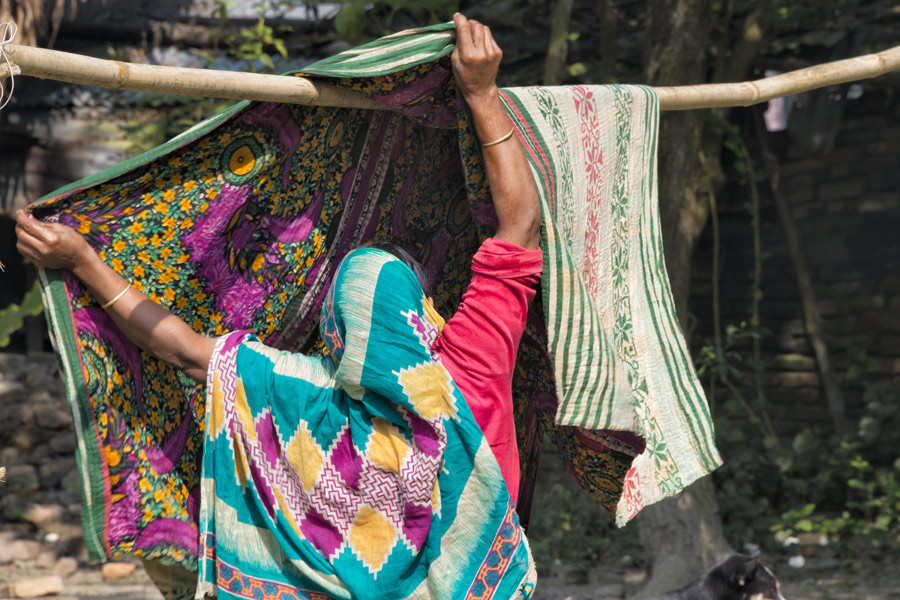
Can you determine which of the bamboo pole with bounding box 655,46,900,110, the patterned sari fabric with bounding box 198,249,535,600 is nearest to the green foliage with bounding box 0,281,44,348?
the patterned sari fabric with bounding box 198,249,535,600

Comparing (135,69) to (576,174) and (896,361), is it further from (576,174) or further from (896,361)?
(896,361)

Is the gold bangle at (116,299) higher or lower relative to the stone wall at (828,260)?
higher

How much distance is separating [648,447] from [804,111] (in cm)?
491

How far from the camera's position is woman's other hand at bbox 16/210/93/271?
1.94 metres

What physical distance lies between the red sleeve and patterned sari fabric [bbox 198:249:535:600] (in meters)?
0.08

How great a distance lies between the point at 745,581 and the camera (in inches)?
130

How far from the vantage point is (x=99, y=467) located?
2.10 meters

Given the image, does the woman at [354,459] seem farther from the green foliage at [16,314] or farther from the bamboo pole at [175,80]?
the green foliage at [16,314]

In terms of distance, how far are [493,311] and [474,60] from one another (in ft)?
1.82

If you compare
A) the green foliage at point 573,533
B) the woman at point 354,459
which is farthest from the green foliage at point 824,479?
the woman at point 354,459

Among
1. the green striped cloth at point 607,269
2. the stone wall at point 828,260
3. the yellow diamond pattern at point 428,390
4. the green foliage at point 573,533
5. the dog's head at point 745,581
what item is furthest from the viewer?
the stone wall at point 828,260

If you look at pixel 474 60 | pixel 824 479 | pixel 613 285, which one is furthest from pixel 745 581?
pixel 824 479

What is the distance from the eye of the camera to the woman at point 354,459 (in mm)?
1921

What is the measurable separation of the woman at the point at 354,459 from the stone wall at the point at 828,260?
532cm
